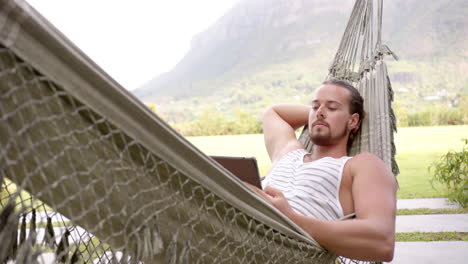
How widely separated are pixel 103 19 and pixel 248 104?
556 inches

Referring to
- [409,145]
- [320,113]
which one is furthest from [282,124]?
[409,145]

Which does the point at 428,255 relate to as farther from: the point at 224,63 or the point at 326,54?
the point at 224,63

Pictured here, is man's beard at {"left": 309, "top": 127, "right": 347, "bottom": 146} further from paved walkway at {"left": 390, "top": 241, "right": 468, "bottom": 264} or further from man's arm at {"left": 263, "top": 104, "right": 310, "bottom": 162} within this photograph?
paved walkway at {"left": 390, "top": 241, "right": 468, "bottom": 264}

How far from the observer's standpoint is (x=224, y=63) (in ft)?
111

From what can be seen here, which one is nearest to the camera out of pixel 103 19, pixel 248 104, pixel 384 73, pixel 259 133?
pixel 384 73

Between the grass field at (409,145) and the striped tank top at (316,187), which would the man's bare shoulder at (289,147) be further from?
the grass field at (409,145)

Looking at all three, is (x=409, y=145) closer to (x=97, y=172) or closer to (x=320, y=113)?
(x=320, y=113)

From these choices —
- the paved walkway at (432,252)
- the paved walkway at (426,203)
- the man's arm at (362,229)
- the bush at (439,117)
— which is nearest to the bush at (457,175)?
the paved walkway at (426,203)

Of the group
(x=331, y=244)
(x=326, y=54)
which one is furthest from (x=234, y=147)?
(x=326, y=54)

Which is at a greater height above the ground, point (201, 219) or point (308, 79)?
point (308, 79)

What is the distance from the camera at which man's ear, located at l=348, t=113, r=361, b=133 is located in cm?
181

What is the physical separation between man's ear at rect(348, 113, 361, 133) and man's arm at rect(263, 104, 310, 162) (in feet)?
0.83

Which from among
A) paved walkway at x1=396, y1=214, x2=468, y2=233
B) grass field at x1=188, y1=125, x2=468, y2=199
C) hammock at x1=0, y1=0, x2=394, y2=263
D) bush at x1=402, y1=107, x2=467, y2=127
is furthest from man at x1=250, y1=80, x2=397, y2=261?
bush at x1=402, y1=107, x2=467, y2=127

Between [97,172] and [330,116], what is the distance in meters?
1.15
